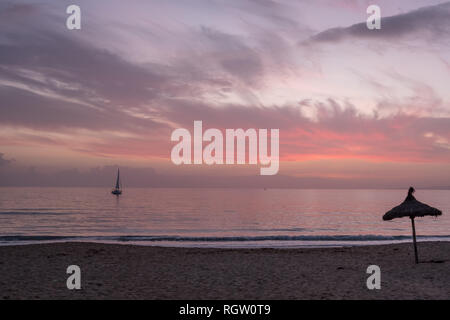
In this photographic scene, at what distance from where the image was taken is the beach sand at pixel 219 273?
1219cm

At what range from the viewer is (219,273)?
51.4 feet

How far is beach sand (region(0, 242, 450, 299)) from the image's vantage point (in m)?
12.2

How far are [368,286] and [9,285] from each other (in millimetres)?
12325

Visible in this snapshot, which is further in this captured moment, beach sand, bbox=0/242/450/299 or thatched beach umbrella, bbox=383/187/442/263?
thatched beach umbrella, bbox=383/187/442/263

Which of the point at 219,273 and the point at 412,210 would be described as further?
the point at 412,210

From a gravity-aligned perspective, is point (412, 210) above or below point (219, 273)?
above

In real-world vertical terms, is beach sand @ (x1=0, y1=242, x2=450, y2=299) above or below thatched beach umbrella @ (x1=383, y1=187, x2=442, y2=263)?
below

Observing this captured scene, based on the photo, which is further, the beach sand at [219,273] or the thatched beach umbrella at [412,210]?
the thatched beach umbrella at [412,210]

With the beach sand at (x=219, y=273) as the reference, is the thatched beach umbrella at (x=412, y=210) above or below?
above
